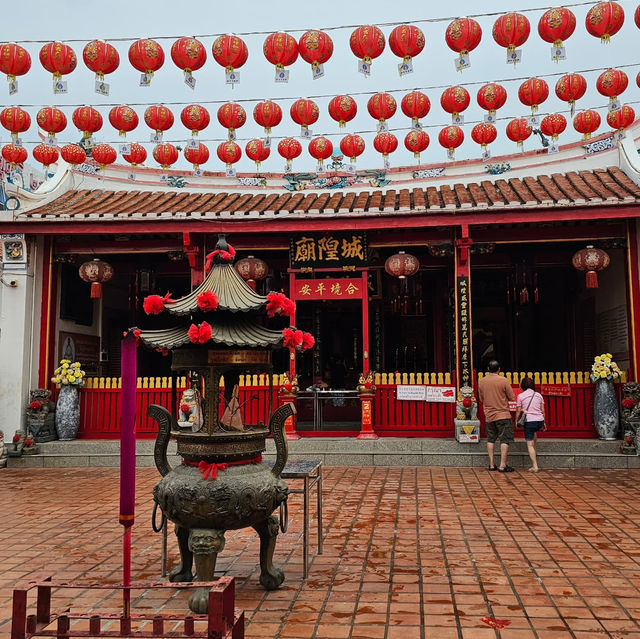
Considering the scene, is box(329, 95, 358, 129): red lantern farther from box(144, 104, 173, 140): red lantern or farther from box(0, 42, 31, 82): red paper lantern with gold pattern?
box(0, 42, 31, 82): red paper lantern with gold pattern

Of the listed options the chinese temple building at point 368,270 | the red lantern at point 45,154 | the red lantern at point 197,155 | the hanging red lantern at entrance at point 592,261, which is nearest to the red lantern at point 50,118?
the chinese temple building at point 368,270

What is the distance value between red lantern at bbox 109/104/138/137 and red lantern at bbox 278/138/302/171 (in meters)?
3.00

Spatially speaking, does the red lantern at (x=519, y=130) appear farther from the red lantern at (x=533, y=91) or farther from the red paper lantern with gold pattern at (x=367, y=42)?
the red paper lantern with gold pattern at (x=367, y=42)

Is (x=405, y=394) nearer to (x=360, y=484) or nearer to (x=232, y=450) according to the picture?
(x=360, y=484)

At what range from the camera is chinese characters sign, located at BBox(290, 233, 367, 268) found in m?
11.0

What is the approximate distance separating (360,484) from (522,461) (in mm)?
2995

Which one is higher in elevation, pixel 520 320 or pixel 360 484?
pixel 520 320

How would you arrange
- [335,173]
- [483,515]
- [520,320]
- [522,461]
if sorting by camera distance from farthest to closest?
[520,320] → [335,173] → [522,461] → [483,515]

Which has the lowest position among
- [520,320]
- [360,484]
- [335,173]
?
[360,484]

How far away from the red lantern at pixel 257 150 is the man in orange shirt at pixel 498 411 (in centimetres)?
686

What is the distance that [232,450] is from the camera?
4.27 metres

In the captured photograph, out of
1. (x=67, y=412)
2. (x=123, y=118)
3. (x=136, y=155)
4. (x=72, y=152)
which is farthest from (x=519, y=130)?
(x=67, y=412)

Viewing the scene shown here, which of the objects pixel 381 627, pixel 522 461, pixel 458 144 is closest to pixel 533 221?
pixel 458 144

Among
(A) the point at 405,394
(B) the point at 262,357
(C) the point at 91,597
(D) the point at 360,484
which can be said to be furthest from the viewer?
(A) the point at 405,394
